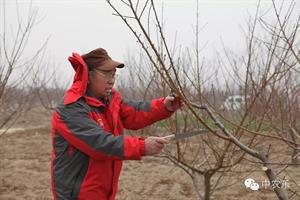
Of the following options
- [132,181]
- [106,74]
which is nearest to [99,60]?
[106,74]

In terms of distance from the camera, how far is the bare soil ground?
6.01 metres

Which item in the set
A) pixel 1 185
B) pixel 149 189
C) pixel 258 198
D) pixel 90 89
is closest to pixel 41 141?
pixel 1 185

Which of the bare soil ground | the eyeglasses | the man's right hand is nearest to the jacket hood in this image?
the eyeglasses

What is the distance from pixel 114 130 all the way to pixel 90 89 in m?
0.28

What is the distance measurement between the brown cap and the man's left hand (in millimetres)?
380

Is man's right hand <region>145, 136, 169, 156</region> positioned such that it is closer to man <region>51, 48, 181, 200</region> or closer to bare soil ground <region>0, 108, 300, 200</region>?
man <region>51, 48, 181, 200</region>

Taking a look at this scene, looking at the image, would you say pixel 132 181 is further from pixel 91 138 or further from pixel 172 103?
pixel 91 138

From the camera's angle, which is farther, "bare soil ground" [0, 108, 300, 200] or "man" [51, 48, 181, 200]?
"bare soil ground" [0, 108, 300, 200]

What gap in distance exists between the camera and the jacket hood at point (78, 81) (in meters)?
2.06

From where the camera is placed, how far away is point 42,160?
8.89m

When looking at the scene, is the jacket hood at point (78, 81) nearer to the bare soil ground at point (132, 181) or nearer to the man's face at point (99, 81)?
the man's face at point (99, 81)

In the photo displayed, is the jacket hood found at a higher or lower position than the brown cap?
lower

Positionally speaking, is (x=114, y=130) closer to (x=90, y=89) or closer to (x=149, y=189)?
(x=90, y=89)

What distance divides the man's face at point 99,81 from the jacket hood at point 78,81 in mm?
91
